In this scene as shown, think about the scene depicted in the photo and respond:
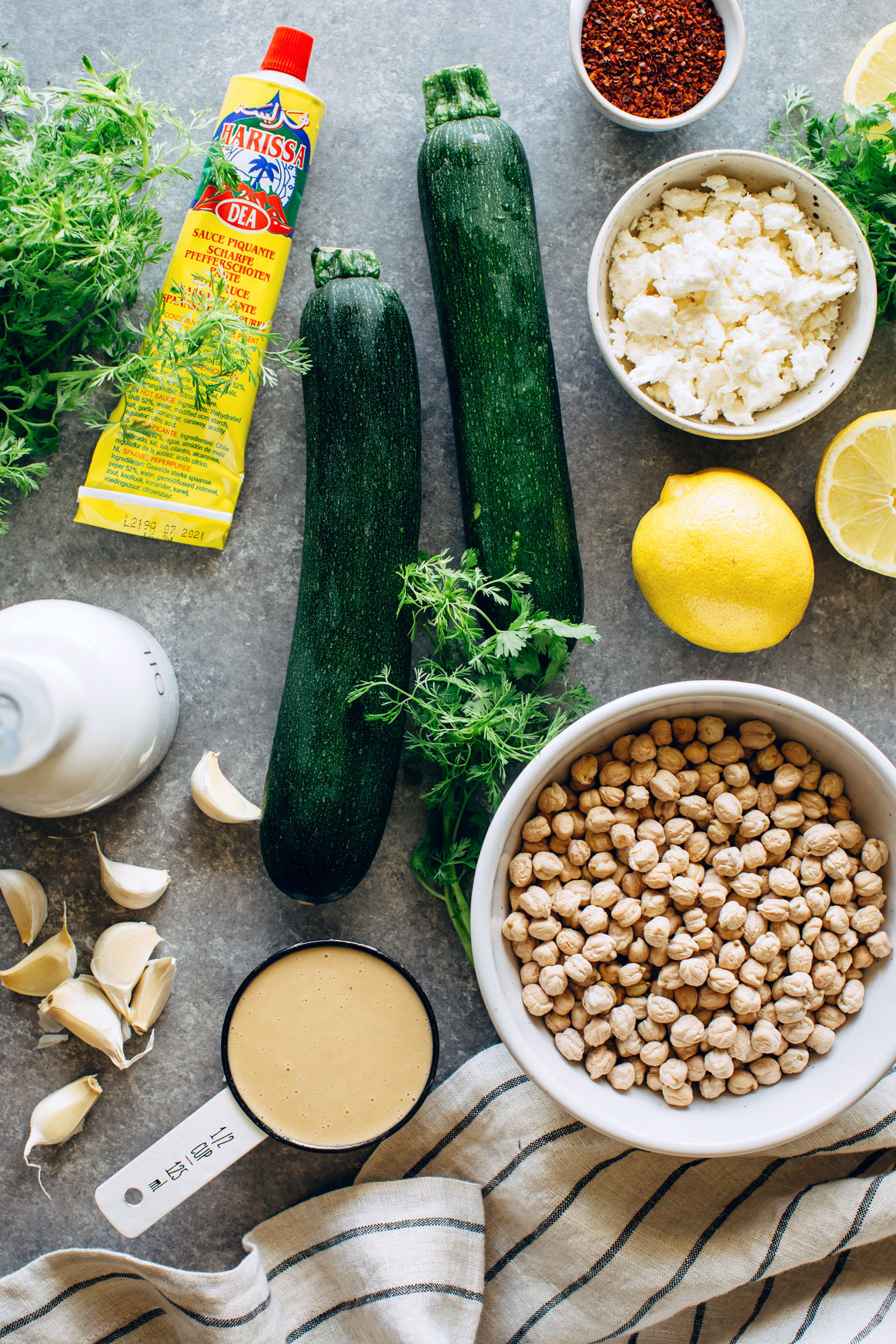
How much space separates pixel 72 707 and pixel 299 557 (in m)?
0.43

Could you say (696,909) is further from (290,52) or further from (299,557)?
(290,52)

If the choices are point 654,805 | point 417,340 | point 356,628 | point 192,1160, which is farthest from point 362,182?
point 192,1160

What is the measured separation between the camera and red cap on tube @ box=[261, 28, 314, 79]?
1.20 m

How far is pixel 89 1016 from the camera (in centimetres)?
125

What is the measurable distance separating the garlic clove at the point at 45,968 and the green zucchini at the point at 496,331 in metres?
0.86

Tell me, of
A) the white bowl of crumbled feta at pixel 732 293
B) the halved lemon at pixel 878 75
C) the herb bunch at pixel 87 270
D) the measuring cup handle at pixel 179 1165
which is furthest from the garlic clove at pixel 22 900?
the halved lemon at pixel 878 75

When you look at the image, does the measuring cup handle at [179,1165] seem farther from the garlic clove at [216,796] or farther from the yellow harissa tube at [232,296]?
the yellow harissa tube at [232,296]

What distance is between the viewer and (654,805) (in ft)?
3.70

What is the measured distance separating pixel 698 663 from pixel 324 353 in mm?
730

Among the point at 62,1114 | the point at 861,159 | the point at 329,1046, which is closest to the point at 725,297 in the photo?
the point at 861,159

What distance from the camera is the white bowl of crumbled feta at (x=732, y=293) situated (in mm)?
1148

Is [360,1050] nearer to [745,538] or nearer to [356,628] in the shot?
[356,628]

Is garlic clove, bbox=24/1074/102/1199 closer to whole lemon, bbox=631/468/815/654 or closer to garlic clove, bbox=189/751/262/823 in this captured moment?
garlic clove, bbox=189/751/262/823

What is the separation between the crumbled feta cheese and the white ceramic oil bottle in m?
0.81
